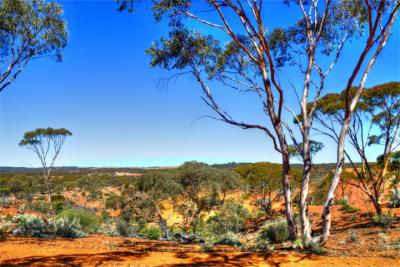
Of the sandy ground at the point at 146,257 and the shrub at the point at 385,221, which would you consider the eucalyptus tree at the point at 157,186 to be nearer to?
the shrub at the point at 385,221

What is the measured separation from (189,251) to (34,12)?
1052 cm

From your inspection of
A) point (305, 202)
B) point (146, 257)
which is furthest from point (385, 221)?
point (146, 257)

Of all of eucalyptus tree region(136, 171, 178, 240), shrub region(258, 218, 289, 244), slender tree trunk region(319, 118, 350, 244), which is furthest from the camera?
eucalyptus tree region(136, 171, 178, 240)

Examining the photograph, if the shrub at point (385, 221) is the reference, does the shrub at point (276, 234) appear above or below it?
below

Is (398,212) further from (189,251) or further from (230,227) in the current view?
(189,251)

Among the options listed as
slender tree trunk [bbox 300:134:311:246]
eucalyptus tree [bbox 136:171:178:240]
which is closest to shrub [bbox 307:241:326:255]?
slender tree trunk [bbox 300:134:311:246]

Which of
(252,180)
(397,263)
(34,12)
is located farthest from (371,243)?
(252,180)

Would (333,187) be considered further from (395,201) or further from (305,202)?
(395,201)

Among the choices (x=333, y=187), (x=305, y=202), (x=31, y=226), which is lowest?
(x=31, y=226)

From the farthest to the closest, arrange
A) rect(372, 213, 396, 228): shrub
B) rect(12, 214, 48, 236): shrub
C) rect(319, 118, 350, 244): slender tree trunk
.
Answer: rect(372, 213, 396, 228): shrub, rect(12, 214, 48, 236): shrub, rect(319, 118, 350, 244): slender tree trunk

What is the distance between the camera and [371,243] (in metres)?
11.0

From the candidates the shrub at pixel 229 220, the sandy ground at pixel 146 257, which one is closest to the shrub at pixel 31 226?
the sandy ground at pixel 146 257

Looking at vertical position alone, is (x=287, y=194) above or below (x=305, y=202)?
above

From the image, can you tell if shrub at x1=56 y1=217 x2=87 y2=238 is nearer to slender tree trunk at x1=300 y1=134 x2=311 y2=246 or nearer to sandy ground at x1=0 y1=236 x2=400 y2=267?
sandy ground at x1=0 y1=236 x2=400 y2=267
